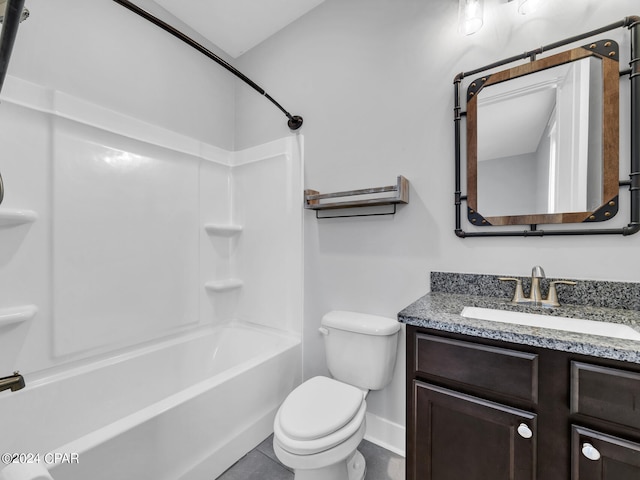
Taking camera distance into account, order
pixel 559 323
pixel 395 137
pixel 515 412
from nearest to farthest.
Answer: pixel 515 412, pixel 559 323, pixel 395 137

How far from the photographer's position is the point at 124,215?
5.77 feet

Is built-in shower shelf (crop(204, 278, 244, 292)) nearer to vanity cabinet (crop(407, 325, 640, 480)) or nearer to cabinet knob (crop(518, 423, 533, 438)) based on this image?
vanity cabinet (crop(407, 325, 640, 480))

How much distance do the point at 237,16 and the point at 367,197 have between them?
1.64 metres

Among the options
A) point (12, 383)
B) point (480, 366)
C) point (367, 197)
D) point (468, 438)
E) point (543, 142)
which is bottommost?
point (468, 438)

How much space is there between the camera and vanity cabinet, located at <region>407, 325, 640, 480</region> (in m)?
0.72

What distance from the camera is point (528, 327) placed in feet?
2.92

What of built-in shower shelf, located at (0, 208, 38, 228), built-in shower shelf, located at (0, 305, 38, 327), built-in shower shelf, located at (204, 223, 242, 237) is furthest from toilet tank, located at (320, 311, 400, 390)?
built-in shower shelf, located at (0, 208, 38, 228)

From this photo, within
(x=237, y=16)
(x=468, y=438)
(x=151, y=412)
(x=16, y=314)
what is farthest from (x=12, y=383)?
(x=237, y=16)

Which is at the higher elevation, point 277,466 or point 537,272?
point 537,272

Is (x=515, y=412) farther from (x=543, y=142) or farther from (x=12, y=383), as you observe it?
(x=12, y=383)

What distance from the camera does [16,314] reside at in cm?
134

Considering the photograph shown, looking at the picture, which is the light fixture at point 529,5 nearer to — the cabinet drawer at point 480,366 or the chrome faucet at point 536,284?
the chrome faucet at point 536,284

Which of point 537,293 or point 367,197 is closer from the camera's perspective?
point 537,293

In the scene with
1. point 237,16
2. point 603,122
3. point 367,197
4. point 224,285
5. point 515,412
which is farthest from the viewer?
point 224,285
